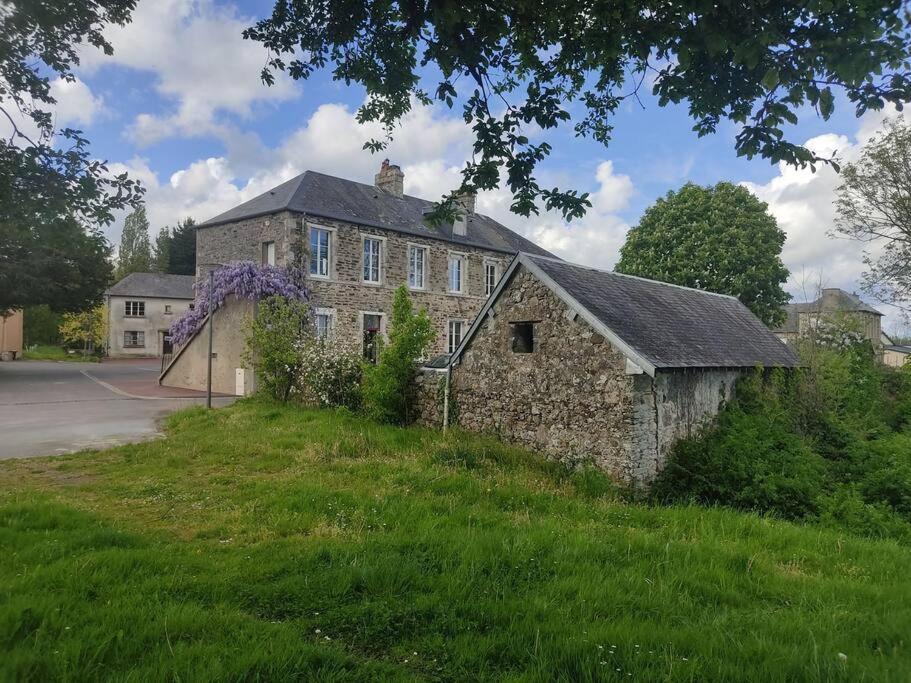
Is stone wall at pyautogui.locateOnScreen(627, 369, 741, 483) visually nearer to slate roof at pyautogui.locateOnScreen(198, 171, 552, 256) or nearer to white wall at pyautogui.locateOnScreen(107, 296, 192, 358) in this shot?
slate roof at pyautogui.locateOnScreen(198, 171, 552, 256)

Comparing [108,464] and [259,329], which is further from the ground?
[259,329]

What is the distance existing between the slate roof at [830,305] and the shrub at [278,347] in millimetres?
13849

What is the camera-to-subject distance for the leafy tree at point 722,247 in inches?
973

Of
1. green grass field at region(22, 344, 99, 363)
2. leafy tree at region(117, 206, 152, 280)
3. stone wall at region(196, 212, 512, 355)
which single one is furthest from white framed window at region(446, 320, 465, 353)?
leafy tree at region(117, 206, 152, 280)

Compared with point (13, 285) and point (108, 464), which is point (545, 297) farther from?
point (13, 285)

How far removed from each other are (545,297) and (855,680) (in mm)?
7742

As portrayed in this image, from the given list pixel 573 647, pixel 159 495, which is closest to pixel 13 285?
pixel 159 495

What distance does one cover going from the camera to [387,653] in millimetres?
3645

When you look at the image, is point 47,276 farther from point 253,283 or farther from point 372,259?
point 372,259

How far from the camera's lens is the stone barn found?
30.5ft

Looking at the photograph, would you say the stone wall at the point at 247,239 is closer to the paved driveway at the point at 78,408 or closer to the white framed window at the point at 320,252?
the white framed window at the point at 320,252

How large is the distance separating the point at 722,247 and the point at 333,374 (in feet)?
60.7

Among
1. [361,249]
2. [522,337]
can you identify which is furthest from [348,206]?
[522,337]

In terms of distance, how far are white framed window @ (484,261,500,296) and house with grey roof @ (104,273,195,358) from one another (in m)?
27.9
